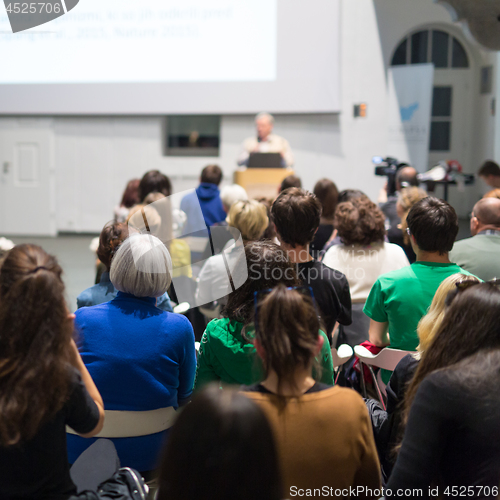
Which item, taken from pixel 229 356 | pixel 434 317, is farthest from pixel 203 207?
pixel 434 317

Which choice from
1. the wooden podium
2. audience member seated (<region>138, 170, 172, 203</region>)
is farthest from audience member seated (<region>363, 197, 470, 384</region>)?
the wooden podium

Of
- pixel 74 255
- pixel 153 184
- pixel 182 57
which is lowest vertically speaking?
pixel 74 255

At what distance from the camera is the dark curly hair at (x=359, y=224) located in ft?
8.98

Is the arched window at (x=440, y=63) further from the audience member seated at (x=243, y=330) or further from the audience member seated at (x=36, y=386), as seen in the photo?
the audience member seated at (x=36, y=386)

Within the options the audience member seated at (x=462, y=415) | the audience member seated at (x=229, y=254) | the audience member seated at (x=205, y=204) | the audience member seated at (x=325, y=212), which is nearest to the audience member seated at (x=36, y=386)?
the audience member seated at (x=462, y=415)

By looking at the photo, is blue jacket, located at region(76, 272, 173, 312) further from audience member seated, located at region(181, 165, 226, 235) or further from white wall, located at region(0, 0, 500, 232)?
white wall, located at region(0, 0, 500, 232)

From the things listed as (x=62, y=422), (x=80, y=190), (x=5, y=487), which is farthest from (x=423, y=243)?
(x=80, y=190)

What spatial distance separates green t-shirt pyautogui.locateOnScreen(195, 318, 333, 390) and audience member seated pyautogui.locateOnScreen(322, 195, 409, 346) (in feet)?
3.46

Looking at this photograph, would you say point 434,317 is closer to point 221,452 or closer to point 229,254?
point 221,452

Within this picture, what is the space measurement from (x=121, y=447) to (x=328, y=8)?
7762 mm

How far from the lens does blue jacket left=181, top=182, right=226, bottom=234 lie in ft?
14.5

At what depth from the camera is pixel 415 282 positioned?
2.17 meters

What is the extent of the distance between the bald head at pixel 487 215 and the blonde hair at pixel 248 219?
1.15 m

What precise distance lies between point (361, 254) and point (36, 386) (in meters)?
1.91
